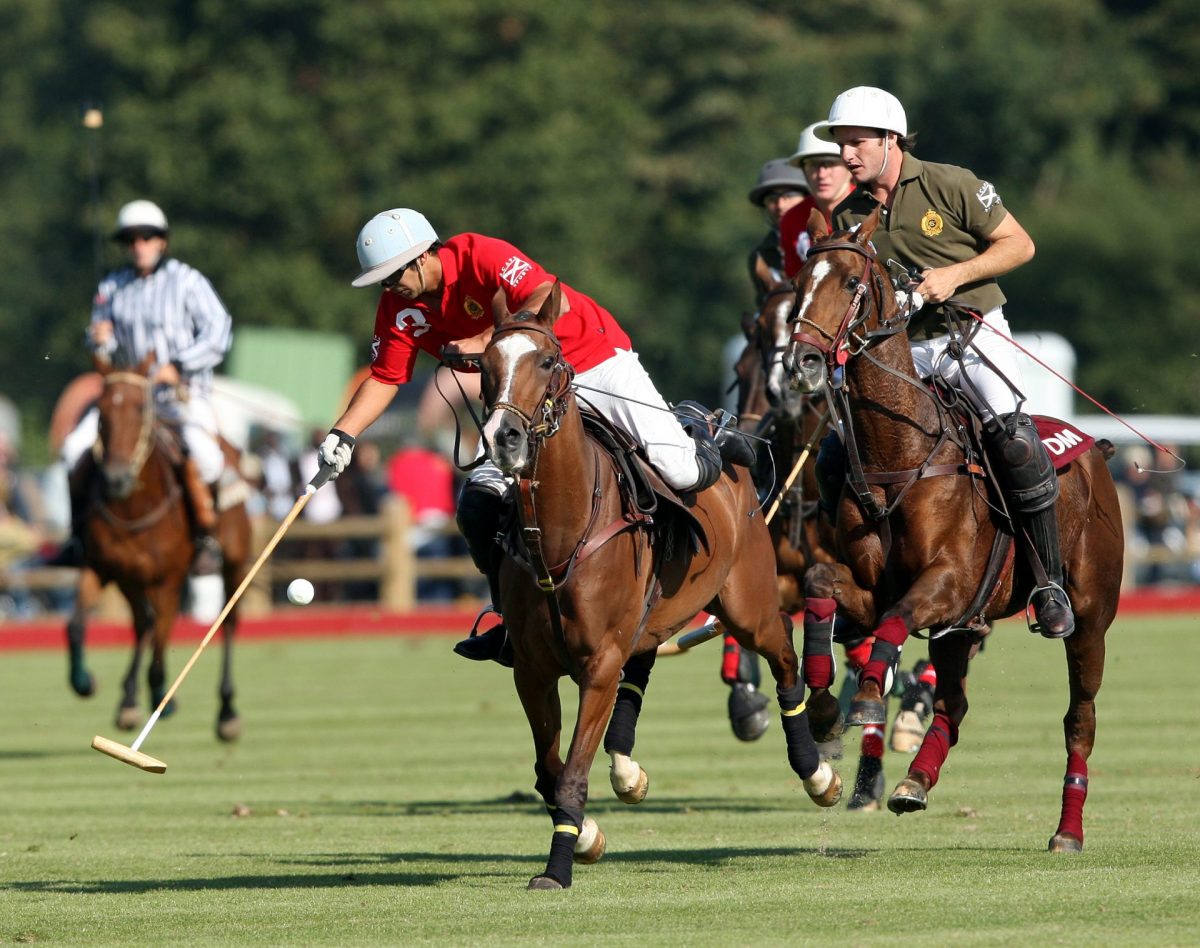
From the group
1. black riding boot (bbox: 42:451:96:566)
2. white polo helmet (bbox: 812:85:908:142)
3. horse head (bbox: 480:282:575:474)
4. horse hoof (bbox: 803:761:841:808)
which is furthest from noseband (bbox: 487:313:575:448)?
black riding boot (bbox: 42:451:96:566)

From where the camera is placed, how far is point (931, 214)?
9.47 metres

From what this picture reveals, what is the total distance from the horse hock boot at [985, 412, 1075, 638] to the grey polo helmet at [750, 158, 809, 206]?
3.54 m

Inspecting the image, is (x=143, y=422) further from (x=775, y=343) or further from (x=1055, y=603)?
(x=1055, y=603)

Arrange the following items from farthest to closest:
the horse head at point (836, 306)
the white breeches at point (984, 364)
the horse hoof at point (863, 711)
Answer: the white breeches at point (984, 364), the horse hoof at point (863, 711), the horse head at point (836, 306)

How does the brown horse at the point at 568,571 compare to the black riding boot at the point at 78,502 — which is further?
the black riding boot at the point at 78,502

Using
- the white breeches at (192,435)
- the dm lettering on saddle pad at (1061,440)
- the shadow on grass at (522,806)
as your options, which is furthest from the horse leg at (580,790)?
the white breeches at (192,435)

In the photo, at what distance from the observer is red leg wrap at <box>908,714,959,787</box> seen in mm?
8828

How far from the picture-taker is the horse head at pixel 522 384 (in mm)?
7855

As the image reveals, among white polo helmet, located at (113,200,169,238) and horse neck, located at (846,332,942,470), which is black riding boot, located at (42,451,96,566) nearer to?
white polo helmet, located at (113,200,169,238)

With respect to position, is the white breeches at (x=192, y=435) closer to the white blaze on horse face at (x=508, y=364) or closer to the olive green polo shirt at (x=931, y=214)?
the olive green polo shirt at (x=931, y=214)

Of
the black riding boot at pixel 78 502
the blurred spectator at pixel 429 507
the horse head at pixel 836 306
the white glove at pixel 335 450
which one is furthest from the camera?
the blurred spectator at pixel 429 507

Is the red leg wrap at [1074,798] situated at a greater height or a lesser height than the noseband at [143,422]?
lesser

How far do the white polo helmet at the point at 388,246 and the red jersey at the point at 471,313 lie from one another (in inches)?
5.8

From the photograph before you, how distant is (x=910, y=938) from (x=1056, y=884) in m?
1.25
